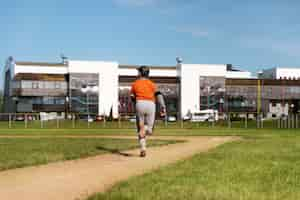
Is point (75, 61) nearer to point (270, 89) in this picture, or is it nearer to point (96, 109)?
point (96, 109)

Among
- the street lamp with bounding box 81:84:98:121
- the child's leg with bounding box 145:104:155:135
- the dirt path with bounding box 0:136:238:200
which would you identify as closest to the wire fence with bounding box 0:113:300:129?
the street lamp with bounding box 81:84:98:121

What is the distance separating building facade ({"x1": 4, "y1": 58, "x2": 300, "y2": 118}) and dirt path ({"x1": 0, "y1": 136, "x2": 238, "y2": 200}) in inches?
3344

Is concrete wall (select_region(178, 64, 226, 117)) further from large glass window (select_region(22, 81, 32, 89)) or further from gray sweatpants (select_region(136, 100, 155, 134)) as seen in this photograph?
gray sweatpants (select_region(136, 100, 155, 134))

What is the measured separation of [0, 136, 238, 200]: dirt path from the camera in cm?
555

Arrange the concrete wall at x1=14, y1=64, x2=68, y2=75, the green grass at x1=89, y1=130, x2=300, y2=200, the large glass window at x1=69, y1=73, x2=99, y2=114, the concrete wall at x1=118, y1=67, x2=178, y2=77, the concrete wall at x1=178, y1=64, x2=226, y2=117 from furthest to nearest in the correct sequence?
the concrete wall at x1=118, y1=67, x2=178, y2=77, the concrete wall at x1=178, y1=64, x2=226, y2=117, the concrete wall at x1=14, y1=64, x2=68, y2=75, the large glass window at x1=69, y1=73, x2=99, y2=114, the green grass at x1=89, y1=130, x2=300, y2=200

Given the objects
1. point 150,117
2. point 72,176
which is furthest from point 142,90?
point 72,176

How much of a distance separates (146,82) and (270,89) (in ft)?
318

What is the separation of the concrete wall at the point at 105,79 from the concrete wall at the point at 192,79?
14.2 m

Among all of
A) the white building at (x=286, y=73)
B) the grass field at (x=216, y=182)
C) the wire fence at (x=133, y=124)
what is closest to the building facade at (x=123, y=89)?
the white building at (x=286, y=73)

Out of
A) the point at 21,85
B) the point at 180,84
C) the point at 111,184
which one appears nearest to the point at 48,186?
the point at 111,184

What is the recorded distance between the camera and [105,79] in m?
98.7

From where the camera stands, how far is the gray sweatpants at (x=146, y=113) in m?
9.70

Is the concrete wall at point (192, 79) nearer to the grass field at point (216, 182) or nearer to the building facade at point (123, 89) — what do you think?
the building facade at point (123, 89)

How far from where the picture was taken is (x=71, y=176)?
6.93 m
